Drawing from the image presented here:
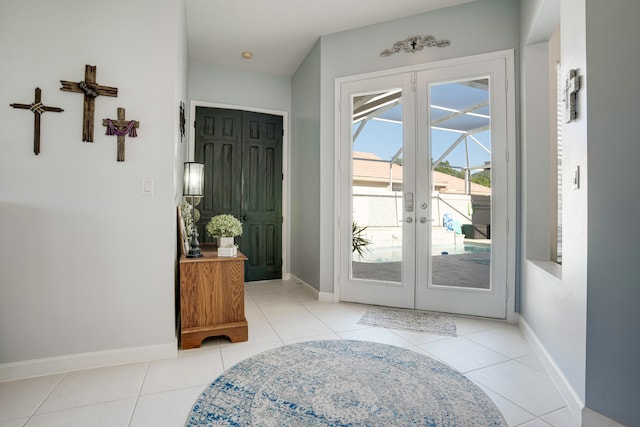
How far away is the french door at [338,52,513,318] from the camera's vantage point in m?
3.07

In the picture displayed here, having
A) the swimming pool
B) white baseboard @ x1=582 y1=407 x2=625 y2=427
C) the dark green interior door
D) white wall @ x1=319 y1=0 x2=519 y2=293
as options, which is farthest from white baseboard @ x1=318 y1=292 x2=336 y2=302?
white baseboard @ x1=582 y1=407 x2=625 y2=427

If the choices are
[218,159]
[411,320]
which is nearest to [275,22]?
[218,159]

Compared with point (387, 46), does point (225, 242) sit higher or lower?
lower

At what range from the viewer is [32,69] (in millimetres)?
2045

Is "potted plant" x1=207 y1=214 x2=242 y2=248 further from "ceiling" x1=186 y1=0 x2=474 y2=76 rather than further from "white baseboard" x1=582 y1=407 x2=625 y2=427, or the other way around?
"white baseboard" x1=582 y1=407 x2=625 y2=427

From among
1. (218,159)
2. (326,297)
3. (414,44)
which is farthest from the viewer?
(218,159)

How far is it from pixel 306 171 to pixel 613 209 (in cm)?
324

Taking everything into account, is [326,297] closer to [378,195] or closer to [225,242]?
[378,195]

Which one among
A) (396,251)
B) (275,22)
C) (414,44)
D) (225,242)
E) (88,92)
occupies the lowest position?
(396,251)

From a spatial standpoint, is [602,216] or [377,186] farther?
[377,186]

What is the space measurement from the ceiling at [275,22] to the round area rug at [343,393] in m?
3.16

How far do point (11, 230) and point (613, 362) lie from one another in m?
3.35

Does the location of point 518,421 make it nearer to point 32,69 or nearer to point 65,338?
point 65,338

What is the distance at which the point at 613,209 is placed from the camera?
151 cm
